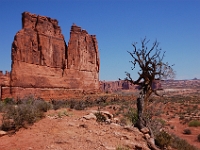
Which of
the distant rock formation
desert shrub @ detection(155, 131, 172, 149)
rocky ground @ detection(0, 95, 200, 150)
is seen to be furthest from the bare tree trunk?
the distant rock formation

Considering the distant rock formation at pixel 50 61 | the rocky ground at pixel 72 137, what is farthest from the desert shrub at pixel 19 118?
Result: the distant rock formation at pixel 50 61

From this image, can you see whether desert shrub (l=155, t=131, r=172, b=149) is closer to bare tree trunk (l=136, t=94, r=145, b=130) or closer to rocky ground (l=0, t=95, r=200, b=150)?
rocky ground (l=0, t=95, r=200, b=150)

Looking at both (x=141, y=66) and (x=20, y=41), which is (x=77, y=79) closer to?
(x=20, y=41)

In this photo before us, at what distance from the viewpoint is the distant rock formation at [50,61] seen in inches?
1613

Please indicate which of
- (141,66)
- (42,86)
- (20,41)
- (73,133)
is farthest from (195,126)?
(20,41)

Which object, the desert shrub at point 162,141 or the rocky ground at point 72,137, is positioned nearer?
the rocky ground at point 72,137

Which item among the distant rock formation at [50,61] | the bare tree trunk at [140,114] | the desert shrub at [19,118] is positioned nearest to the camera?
the desert shrub at [19,118]

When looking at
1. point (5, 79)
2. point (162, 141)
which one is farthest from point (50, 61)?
point (162, 141)

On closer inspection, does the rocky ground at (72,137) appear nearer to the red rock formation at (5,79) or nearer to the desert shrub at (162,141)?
the desert shrub at (162,141)

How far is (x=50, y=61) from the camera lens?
47062 millimetres

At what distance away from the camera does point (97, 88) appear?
183 ft

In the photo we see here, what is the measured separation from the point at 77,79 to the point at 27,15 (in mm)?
17709

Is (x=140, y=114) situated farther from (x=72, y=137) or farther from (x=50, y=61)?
(x=50, y=61)

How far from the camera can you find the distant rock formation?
40969 millimetres
